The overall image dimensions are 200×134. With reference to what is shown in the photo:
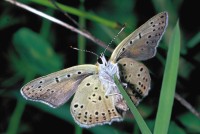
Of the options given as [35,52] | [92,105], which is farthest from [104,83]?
[35,52]

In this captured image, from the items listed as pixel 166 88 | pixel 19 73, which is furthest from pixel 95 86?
pixel 19 73

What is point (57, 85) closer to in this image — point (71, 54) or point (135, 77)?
point (135, 77)

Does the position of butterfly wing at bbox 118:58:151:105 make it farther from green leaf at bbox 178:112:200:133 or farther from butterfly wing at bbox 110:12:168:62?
green leaf at bbox 178:112:200:133

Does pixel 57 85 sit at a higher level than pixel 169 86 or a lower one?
lower

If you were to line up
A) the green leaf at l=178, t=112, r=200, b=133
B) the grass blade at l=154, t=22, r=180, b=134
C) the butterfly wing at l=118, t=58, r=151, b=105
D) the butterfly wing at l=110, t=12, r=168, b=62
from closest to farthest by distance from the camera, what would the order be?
the grass blade at l=154, t=22, r=180, b=134 < the butterfly wing at l=110, t=12, r=168, b=62 < the butterfly wing at l=118, t=58, r=151, b=105 < the green leaf at l=178, t=112, r=200, b=133

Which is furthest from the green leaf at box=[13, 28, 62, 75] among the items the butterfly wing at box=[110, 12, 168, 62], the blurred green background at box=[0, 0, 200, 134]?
the butterfly wing at box=[110, 12, 168, 62]

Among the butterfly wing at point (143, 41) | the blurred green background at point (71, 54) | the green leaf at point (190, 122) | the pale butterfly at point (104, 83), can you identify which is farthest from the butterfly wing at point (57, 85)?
the green leaf at point (190, 122)
